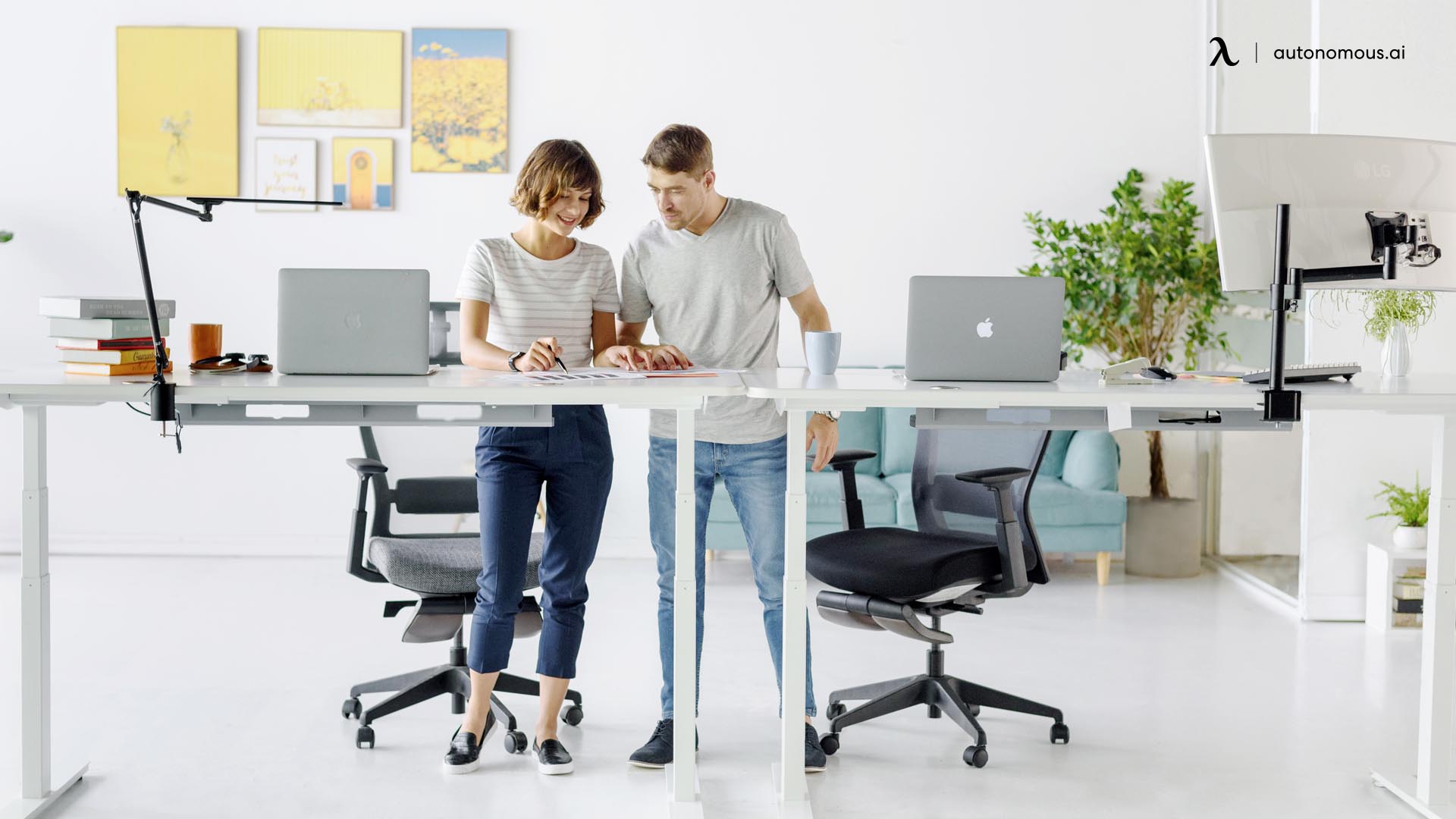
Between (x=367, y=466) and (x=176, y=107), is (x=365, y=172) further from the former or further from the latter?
(x=367, y=466)

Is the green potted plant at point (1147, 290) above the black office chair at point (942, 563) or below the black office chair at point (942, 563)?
above

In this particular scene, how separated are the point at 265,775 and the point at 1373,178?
8.63ft

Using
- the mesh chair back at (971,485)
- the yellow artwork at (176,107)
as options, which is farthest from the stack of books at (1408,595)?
the yellow artwork at (176,107)

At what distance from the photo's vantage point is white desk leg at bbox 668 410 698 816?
7.90ft

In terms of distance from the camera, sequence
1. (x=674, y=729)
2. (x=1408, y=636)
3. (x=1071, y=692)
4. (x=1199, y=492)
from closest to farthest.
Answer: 1. (x=674, y=729)
2. (x=1071, y=692)
3. (x=1408, y=636)
4. (x=1199, y=492)

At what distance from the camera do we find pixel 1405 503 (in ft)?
13.2

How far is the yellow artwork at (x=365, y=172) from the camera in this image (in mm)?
5031

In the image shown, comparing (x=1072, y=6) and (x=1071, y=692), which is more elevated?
(x=1072, y=6)

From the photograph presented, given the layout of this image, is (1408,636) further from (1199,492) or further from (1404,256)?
(1404,256)

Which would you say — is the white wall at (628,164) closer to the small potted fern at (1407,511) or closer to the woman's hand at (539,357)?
the small potted fern at (1407,511)

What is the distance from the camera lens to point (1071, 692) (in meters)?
3.33

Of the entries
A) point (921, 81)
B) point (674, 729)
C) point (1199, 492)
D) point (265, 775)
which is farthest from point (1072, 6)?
point (265, 775)

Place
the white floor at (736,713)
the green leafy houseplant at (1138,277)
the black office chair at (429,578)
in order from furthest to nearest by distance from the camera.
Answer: the green leafy houseplant at (1138,277), the black office chair at (429,578), the white floor at (736,713)

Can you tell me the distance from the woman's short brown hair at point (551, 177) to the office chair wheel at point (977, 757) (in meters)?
1.46
